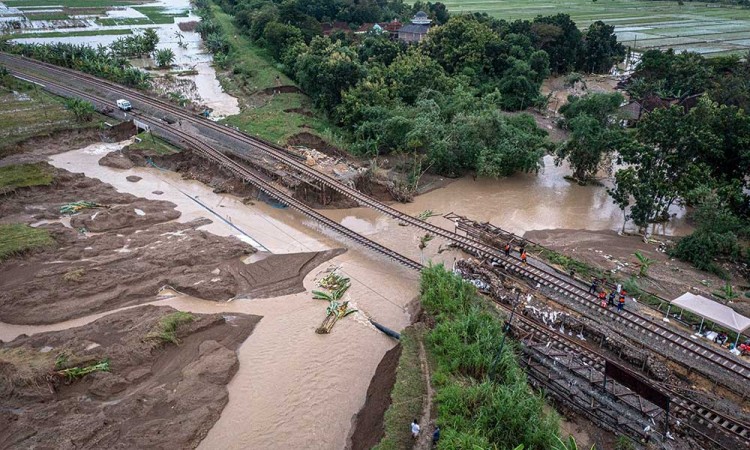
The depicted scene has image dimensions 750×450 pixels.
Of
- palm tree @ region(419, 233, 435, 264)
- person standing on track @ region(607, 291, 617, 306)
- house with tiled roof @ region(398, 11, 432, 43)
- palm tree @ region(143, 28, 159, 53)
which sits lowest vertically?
palm tree @ region(419, 233, 435, 264)

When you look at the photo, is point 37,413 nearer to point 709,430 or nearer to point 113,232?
point 113,232

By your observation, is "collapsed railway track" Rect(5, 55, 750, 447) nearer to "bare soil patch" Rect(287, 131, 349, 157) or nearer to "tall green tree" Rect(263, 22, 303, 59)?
"bare soil patch" Rect(287, 131, 349, 157)

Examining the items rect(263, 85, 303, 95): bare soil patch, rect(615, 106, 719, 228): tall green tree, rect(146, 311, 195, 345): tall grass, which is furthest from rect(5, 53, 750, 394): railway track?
rect(146, 311, 195, 345): tall grass

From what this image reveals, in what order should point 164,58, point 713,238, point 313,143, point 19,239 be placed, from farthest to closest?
1. point 164,58
2. point 313,143
3. point 19,239
4. point 713,238

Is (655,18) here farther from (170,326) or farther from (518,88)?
(170,326)

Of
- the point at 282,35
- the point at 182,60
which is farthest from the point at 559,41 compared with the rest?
the point at 182,60

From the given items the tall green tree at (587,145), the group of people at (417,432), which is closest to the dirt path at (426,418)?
the group of people at (417,432)
